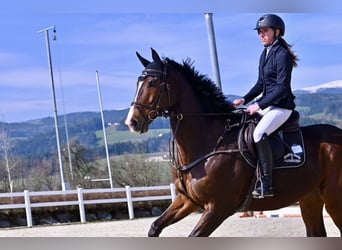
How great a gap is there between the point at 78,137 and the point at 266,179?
6.68 feet

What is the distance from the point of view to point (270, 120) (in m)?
3.61

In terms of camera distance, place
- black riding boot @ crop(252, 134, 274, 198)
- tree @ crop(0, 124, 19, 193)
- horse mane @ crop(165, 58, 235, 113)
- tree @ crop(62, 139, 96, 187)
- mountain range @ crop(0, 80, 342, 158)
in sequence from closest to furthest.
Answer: black riding boot @ crop(252, 134, 274, 198) < horse mane @ crop(165, 58, 235, 113) < mountain range @ crop(0, 80, 342, 158) < tree @ crop(0, 124, 19, 193) < tree @ crop(62, 139, 96, 187)

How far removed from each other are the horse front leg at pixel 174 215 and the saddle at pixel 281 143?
1.48 ft

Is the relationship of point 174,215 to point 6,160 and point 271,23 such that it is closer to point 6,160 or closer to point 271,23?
Result: point 271,23

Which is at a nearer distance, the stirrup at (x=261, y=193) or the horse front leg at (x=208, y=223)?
the horse front leg at (x=208, y=223)

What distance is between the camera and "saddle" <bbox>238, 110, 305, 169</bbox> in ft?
11.8

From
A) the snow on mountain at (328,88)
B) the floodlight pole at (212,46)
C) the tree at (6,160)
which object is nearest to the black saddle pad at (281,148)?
the floodlight pole at (212,46)

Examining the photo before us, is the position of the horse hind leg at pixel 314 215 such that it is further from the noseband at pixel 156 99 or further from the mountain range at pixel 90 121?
the noseband at pixel 156 99

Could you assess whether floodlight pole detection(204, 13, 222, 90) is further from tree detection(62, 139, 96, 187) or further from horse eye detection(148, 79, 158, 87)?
tree detection(62, 139, 96, 187)

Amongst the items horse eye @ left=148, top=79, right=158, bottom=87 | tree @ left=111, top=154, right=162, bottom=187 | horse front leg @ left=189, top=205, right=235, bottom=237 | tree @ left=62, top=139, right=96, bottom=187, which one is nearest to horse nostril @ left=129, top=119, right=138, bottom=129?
horse eye @ left=148, top=79, right=158, bottom=87

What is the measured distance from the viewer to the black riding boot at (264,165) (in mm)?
3541

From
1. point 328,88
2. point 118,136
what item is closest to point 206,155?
point 118,136

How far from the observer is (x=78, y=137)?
5035mm
